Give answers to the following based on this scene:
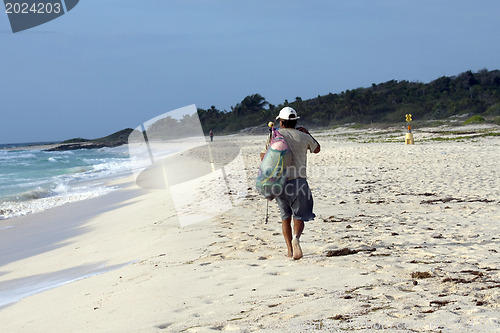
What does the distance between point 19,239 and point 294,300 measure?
7.23 metres

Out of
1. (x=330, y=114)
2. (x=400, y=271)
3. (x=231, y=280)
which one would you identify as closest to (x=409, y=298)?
(x=400, y=271)

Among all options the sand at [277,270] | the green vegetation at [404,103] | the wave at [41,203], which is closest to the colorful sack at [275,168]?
the sand at [277,270]

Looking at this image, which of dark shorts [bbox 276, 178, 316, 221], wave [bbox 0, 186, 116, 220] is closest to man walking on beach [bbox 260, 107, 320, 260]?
dark shorts [bbox 276, 178, 316, 221]

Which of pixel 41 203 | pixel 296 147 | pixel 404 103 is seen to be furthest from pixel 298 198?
pixel 404 103

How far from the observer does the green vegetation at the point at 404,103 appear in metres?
57.9

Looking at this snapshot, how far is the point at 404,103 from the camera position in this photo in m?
70.8

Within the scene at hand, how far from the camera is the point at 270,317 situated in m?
3.21

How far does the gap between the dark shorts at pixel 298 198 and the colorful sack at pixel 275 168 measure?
10 cm

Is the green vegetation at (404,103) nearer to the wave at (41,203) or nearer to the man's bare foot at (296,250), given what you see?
the wave at (41,203)

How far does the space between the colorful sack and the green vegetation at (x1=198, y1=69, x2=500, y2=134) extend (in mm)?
52046

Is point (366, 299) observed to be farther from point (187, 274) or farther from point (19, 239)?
point (19, 239)

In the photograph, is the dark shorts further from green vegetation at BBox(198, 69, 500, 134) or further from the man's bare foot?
green vegetation at BBox(198, 69, 500, 134)

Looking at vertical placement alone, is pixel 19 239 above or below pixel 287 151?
below

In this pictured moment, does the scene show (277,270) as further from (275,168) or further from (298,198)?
(275,168)
